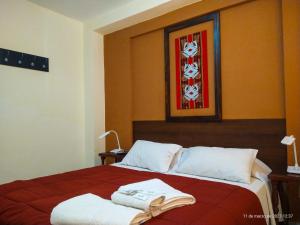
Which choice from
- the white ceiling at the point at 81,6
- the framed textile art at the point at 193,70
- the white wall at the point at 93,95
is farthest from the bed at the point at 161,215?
the white ceiling at the point at 81,6

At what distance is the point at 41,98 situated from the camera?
293 cm

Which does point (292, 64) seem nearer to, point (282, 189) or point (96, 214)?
point (282, 189)

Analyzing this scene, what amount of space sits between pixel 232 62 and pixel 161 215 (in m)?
1.76

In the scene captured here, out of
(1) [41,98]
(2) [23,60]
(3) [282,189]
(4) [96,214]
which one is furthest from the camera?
(1) [41,98]

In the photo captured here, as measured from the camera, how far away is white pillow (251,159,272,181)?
1956mm

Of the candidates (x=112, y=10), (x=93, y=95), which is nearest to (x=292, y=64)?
(x=112, y=10)

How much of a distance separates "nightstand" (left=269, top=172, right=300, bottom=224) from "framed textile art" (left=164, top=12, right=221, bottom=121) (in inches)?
32.2

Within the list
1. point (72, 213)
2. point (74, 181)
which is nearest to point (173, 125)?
point (74, 181)

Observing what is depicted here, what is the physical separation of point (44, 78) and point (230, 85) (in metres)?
2.24

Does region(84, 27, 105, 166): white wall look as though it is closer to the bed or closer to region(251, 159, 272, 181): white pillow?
the bed

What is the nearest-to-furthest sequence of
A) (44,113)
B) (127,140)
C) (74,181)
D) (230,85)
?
1. (74,181)
2. (230,85)
3. (44,113)
4. (127,140)

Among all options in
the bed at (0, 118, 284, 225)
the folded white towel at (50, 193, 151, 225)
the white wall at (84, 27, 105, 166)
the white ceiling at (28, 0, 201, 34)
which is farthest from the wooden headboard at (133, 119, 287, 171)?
the folded white towel at (50, 193, 151, 225)

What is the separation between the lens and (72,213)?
3.67ft

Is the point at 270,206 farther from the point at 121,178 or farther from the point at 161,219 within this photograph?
the point at 121,178
